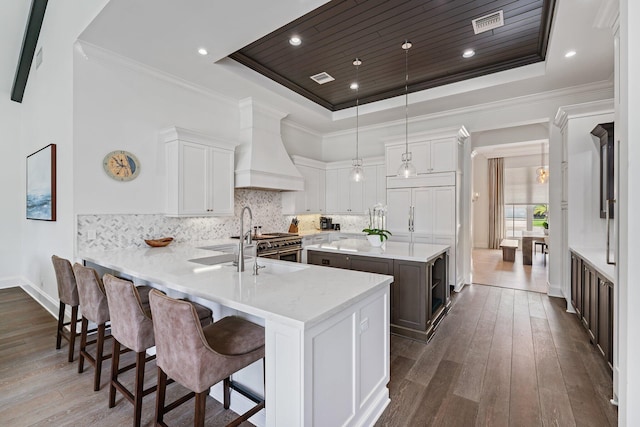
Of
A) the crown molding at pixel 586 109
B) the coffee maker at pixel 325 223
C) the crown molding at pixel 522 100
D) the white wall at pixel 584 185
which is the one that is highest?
the crown molding at pixel 522 100

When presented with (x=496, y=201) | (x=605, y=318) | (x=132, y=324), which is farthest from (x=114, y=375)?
(x=496, y=201)

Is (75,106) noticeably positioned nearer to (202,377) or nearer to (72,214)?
(72,214)

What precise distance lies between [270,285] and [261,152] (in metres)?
3.48

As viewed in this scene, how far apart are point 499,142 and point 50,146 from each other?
24.4 ft

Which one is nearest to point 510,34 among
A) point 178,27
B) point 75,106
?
point 178,27

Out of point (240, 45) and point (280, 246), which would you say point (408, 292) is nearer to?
point (280, 246)

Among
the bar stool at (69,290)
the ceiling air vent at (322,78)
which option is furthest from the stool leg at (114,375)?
the ceiling air vent at (322,78)

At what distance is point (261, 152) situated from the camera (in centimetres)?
492

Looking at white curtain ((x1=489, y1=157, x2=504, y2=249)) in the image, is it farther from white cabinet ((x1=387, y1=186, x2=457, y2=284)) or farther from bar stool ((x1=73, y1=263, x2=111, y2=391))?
bar stool ((x1=73, y1=263, x2=111, y2=391))

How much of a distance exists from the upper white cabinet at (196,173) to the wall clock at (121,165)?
1.26 feet

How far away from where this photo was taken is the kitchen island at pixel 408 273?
3162mm

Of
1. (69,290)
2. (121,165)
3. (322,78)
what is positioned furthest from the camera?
(322,78)

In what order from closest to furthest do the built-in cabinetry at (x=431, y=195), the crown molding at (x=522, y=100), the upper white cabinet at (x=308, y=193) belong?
the crown molding at (x=522, y=100) → the built-in cabinetry at (x=431, y=195) → the upper white cabinet at (x=308, y=193)

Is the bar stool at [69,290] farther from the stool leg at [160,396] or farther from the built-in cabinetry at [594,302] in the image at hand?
the built-in cabinetry at [594,302]
